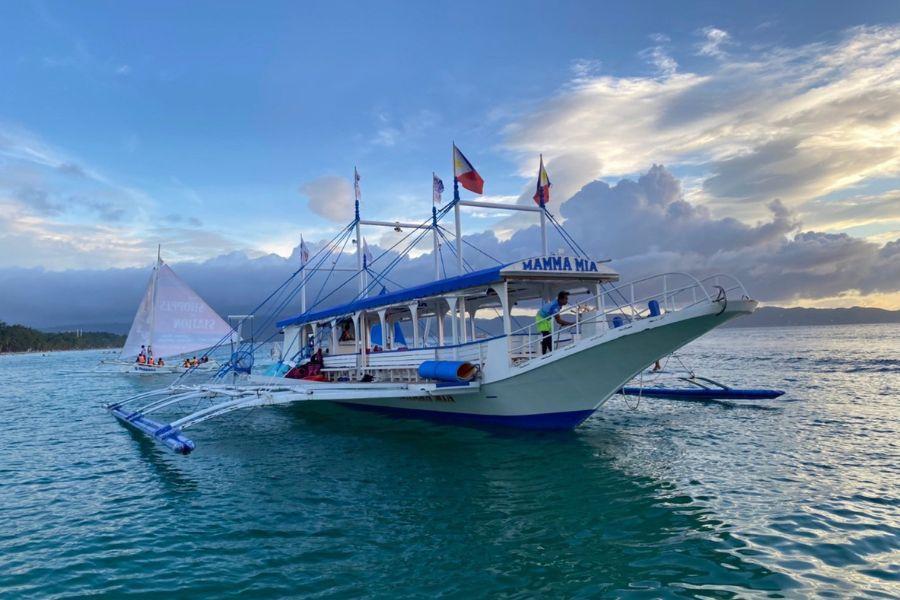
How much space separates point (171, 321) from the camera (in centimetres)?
4956

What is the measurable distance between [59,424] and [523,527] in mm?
20908

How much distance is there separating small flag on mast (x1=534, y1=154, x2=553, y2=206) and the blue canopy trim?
189 inches

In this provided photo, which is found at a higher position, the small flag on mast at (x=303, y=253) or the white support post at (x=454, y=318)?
the small flag on mast at (x=303, y=253)

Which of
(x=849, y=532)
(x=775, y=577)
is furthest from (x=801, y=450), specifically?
(x=775, y=577)

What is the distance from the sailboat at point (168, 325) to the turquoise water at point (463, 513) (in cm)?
3349

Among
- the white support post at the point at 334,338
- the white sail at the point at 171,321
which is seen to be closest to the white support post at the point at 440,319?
the white support post at the point at 334,338

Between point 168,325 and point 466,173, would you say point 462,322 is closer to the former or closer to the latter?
point 466,173

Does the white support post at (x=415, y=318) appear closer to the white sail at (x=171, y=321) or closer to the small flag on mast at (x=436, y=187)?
the small flag on mast at (x=436, y=187)

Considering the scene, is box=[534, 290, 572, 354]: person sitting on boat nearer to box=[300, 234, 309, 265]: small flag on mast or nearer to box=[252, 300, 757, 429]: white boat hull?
box=[252, 300, 757, 429]: white boat hull

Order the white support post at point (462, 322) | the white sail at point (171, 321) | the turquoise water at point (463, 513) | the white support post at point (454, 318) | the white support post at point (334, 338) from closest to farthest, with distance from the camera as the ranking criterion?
the turquoise water at point (463, 513) → the white support post at point (454, 318) → the white support post at point (462, 322) → the white support post at point (334, 338) → the white sail at point (171, 321)

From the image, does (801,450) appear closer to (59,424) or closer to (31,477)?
(31,477)

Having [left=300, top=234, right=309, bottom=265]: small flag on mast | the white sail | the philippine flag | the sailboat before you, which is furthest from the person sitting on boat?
the white sail

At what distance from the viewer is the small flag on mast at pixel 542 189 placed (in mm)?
18641

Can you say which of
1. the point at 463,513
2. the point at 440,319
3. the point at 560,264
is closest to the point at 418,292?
the point at 440,319
